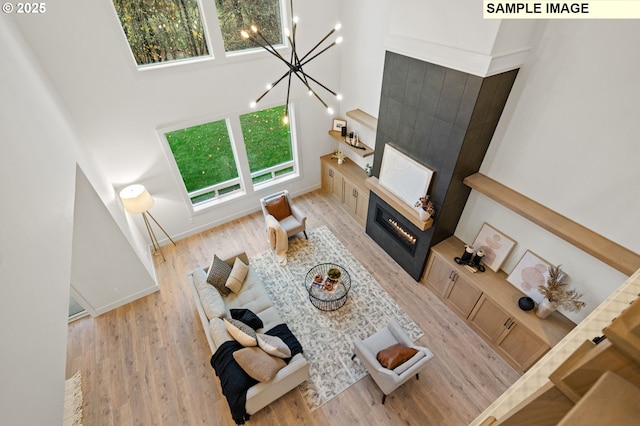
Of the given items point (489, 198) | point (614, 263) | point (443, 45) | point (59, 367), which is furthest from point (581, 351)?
point (489, 198)

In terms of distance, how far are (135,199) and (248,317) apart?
2584 mm

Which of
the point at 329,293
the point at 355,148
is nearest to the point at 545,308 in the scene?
the point at 329,293

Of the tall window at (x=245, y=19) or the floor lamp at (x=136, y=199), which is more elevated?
the tall window at (x=245, y=19)

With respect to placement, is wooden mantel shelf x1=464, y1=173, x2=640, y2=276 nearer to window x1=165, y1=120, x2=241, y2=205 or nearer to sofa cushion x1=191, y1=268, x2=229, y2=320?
sofa cushion x1=191, y1=268, x2=229, y2=320

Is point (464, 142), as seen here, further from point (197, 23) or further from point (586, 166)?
point (197, 23)

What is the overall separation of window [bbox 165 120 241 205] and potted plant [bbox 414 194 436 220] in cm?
362

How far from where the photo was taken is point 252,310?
4.32m

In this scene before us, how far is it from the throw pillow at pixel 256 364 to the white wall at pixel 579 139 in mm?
3403

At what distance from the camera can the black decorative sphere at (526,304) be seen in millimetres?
3652

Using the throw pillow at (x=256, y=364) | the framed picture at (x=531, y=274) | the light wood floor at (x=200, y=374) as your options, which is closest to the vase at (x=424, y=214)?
the framed picture at (x=531, y=274)

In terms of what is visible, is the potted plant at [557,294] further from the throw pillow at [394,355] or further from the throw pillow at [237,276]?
the throw pillow at [237,276]

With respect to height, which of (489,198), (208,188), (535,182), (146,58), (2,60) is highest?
(2,60)

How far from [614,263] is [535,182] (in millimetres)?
1080

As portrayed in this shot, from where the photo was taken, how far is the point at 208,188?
19.5 feet
